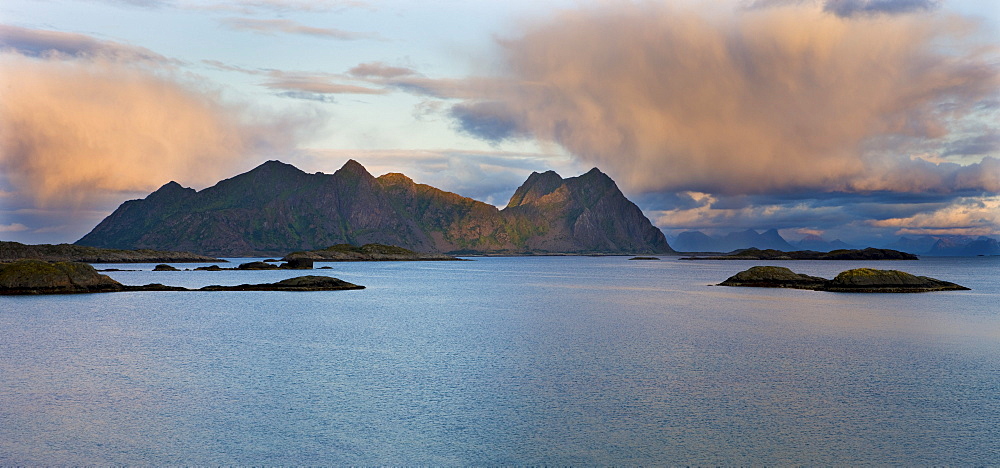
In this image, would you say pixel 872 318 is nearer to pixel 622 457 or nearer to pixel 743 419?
pixel 743 419

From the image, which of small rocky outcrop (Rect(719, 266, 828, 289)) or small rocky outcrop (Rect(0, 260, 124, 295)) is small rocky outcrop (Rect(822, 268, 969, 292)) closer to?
small rocky outcrop (Rect(719, 266, 828, 289))

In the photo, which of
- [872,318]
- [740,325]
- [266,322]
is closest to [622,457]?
[740,325]

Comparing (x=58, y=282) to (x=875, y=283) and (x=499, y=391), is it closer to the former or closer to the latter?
(x=499, y=391)

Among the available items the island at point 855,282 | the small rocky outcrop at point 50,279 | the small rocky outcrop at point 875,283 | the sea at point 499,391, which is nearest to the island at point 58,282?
the small rocky outcrop at point 50,279

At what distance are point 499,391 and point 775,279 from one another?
82959 mm

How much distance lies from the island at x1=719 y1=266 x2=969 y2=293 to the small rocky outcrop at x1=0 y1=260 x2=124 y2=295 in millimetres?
89032

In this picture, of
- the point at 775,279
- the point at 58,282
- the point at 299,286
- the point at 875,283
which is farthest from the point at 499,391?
the point at 775,279

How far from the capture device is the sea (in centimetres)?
1773

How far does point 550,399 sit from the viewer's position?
23562mm

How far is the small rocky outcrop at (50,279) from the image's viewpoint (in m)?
75.1

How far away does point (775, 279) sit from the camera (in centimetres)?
9731

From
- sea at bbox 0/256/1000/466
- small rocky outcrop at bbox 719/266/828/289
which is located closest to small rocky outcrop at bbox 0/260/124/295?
sea at bbox 0/256/1000/466

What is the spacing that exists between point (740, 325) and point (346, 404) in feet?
112

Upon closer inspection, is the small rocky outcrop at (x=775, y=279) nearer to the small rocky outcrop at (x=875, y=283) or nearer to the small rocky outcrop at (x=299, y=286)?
the small rocky outcrop at (x=875, y=283)
